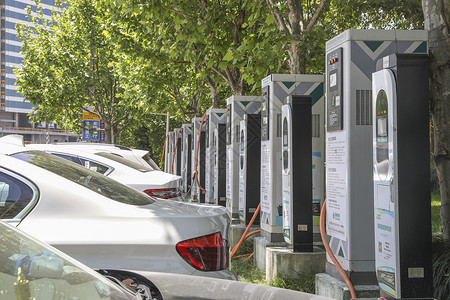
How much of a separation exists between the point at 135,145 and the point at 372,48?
4491 centimetres

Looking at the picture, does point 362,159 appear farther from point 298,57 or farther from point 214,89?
point 214,89

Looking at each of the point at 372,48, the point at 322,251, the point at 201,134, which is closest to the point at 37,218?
the point at 372,48

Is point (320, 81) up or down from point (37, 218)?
up

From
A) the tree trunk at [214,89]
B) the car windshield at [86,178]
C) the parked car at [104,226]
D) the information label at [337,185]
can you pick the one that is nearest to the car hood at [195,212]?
the parked car at [104,226]

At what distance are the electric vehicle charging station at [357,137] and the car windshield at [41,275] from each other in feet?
11.2

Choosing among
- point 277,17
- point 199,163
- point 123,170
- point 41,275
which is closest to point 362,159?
point 41,275

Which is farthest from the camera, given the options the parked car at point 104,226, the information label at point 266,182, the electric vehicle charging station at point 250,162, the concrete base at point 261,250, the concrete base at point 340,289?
the electric vehicle charging station at point 250,162

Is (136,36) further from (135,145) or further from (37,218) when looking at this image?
(135,145)

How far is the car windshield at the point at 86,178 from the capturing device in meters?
4.04

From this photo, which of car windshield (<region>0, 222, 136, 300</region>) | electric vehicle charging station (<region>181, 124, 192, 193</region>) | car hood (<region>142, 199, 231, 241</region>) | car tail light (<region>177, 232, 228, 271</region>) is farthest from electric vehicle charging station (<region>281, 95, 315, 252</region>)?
electric vehicle charging station (<region>181, 124, 192, 193</region>)

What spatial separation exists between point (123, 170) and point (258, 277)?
7.90ft

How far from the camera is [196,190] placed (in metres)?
17.0

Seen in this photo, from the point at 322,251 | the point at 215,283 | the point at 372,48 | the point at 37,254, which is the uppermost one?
the point at 372,48

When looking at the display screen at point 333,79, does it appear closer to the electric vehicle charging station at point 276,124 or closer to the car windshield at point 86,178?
the car windshield at point 86,178
